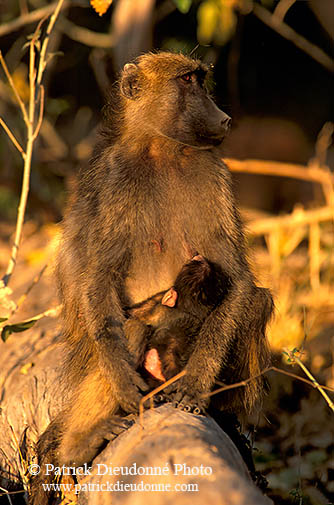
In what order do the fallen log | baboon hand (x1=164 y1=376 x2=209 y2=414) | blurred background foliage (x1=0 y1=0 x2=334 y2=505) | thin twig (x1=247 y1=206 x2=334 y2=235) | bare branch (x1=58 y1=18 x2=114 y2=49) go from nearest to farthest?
the fallen log, baboon hand (x1=164 y1=376 x2=209 y2=414), blurred background foliage (x1=0 y1=0 x2=334 y2=505), thin twig (x1=247 y1=206 x2=334 y2=235), bare branch (x1=58 y1=18 x2=114 y2=49)

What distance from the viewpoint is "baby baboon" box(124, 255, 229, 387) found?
103 inches

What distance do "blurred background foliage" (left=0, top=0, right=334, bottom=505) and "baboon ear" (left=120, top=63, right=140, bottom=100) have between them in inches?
18.7

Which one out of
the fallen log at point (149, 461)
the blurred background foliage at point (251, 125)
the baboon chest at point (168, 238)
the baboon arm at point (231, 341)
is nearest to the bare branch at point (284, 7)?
the blurred background foliage at point (251, 125)

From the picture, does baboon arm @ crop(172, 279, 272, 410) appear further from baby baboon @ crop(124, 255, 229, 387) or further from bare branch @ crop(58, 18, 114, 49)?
bare branch @ crop(58, 18, 114, 49)

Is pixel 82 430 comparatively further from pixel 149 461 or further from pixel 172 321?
pixel 149 461

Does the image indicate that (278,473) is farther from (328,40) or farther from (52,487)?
(328,40)

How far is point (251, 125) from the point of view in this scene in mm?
9094

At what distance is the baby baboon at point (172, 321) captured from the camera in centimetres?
263

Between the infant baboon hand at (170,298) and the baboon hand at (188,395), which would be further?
the infant baboon hand at (170,298)

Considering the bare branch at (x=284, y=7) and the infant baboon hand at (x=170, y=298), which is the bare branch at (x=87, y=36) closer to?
the bare branch at (x=284, y=7)

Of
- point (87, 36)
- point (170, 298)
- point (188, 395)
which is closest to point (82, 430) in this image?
point (188, 395)

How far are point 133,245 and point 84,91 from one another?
279 inches

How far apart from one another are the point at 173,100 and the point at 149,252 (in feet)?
2.02

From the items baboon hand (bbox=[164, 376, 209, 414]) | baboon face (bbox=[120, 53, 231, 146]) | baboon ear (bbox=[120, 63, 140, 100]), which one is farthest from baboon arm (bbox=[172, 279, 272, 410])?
baboon ear (bbox=[120, 63, 140, 100])
